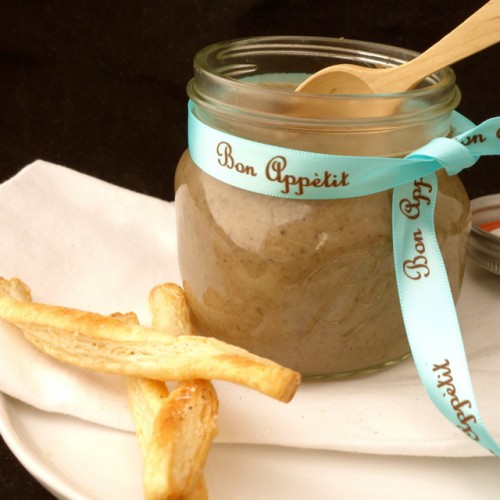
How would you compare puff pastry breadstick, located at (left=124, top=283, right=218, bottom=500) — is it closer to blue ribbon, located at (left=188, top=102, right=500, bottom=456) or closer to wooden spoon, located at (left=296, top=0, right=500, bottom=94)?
blue ribbon, located at (left=188, top=102, right=500, bottom=456)

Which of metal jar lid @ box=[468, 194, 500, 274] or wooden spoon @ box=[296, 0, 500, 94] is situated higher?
wooden spoon @ box=[296, 0, 500, 94]

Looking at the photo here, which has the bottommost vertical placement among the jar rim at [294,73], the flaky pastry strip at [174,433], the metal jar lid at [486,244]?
the metal jar lid at [486,244]

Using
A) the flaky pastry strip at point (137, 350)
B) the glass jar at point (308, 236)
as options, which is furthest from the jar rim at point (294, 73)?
the flaky pastry strip at point (137, 350)

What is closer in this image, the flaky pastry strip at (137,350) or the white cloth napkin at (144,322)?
the flaky pastry strip at (137,350)

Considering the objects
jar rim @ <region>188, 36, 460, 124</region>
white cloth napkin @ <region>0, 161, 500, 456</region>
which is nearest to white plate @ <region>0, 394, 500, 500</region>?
white cloth napkin @ <region>0, 161, 500, 456</region>

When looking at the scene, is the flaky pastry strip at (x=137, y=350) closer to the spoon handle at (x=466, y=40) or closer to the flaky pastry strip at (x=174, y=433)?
the flaky pastry strip at (x=174, y=433)
